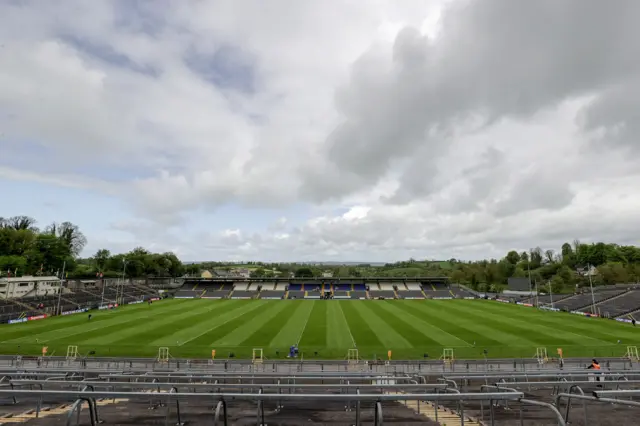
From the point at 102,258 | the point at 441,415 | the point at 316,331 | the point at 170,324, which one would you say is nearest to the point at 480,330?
the point at 316,331

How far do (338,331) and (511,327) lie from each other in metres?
22.1

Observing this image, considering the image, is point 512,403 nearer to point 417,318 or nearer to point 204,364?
point 204,364

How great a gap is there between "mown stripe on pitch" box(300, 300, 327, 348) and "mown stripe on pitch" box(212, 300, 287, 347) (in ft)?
20.1

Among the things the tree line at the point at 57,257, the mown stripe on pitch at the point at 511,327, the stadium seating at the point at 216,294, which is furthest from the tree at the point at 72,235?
the mown stripe on pitch at the point at 511,327

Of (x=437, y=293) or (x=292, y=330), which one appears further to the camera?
(x=437, y=293)

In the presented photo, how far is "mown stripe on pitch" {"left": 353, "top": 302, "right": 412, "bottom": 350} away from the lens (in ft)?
118

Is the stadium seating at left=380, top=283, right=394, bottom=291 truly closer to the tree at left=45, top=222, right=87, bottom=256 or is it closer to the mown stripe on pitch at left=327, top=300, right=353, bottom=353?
the mown stripe on pitch at left=327, top=300, right=353, bottom=353

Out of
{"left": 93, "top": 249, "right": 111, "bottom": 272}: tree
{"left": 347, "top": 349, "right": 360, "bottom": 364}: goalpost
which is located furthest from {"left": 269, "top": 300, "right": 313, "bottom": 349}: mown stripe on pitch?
{"left": 93, "top": 249, "right": 111, "bottom": 272}: tree

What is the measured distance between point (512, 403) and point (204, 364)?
2083 cm

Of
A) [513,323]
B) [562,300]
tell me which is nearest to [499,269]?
[562,300]

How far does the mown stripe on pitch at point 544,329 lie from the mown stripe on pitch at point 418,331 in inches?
399

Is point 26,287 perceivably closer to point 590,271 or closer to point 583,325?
point 583,325

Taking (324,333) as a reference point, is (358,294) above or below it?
above

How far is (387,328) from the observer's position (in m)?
44.5
